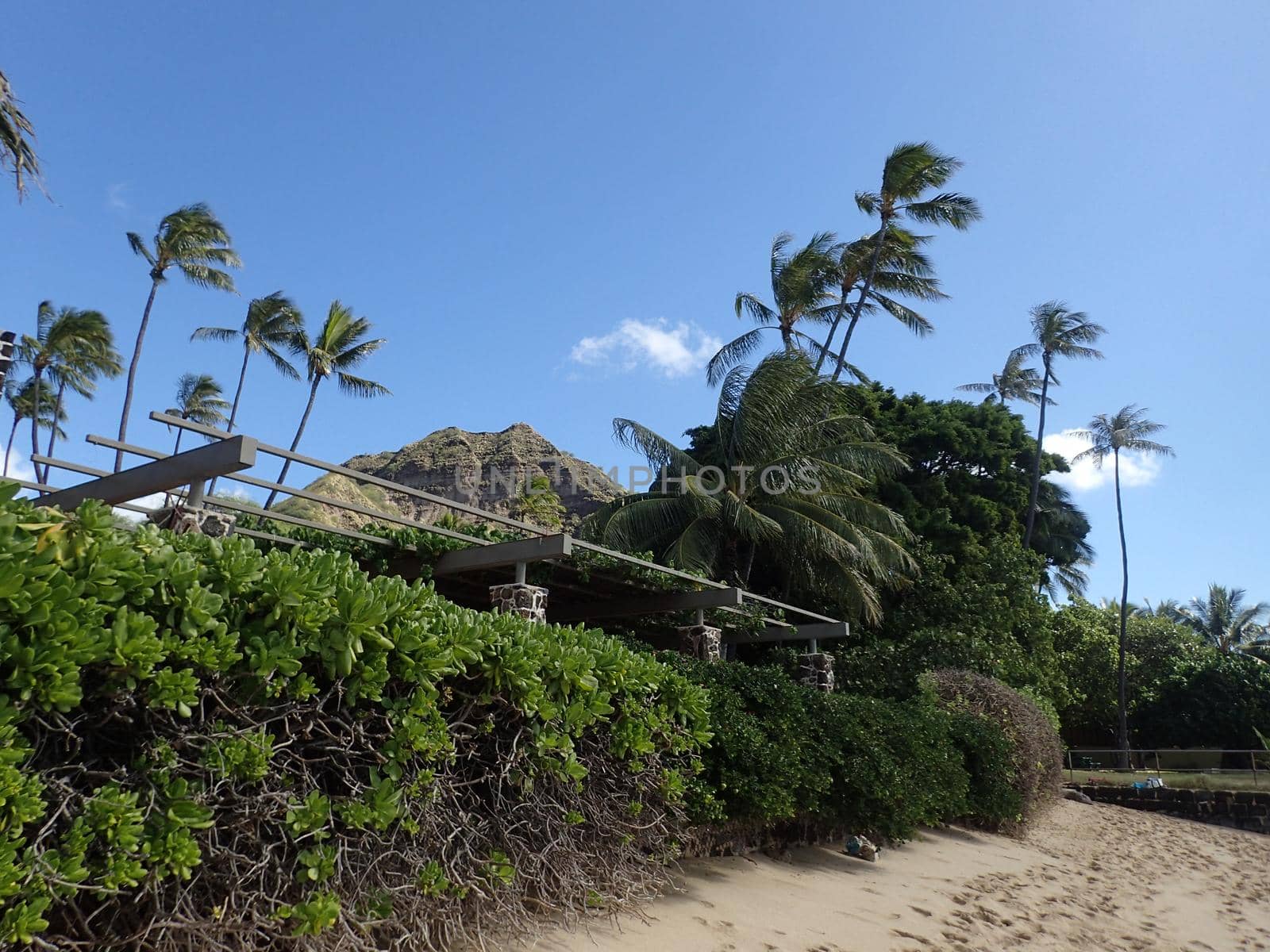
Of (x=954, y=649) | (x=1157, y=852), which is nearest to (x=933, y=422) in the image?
(x=954, y=649)

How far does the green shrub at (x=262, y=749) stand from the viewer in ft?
8.87

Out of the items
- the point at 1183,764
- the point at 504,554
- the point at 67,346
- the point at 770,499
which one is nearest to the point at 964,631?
the point at 770,499

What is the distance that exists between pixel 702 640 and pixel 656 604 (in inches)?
35.9

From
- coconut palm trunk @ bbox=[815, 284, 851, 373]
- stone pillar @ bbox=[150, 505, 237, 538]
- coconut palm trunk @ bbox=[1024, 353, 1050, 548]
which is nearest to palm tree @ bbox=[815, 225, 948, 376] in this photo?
coconut palm trunk @ bbox=[815, 284, 851, 373]

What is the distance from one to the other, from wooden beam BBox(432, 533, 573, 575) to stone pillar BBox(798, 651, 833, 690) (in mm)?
6361

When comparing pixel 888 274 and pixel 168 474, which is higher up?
pixel 888 274

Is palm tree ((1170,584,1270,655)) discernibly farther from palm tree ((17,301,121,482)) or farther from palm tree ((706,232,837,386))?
palm tree ((17,301,121,482))

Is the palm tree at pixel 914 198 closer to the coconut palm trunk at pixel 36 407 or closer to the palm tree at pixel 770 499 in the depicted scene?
the palm tree at pixel 770 499

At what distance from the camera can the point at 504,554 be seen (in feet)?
31.3

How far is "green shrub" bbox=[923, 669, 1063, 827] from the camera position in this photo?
39.3 ft

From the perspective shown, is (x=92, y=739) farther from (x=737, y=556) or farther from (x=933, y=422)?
(x=933, y=422)

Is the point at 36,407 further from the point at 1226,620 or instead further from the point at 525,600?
the point at 1226,620

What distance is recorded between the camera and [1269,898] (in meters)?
10.3

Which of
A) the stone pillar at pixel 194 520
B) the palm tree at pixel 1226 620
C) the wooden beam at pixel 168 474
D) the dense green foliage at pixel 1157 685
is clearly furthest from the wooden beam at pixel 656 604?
the palm tree at pixel 1226 620
